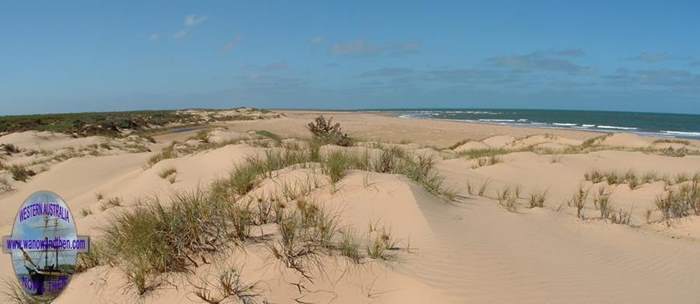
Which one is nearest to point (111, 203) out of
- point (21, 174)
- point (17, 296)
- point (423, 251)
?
point (17, 296)

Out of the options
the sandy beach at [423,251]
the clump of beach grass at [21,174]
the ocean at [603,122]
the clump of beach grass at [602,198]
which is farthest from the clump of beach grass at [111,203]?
the ocean at [603,122]

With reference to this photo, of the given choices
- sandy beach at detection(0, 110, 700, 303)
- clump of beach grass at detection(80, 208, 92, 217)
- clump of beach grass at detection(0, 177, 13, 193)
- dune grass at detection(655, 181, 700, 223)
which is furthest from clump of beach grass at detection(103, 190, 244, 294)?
clump of beach grass at detection(0, 177, 13, 193)

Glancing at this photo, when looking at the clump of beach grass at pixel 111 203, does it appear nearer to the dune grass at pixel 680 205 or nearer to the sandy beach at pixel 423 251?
the sandy beach at pixel 423 251

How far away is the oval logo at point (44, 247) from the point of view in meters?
3.97

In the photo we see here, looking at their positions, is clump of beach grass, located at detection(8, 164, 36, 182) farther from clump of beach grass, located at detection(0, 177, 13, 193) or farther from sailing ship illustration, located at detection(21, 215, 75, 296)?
sailing ship illustration, located at detection(21, 215, 75, 296)

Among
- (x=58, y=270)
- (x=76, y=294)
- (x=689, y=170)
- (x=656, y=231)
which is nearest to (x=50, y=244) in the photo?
(x=58, y=270)

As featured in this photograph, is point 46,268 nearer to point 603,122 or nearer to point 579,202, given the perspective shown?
point 579,202

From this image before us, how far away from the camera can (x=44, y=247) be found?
4066mm

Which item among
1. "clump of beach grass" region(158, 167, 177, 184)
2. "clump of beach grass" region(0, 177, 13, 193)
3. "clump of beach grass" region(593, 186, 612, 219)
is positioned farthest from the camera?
"clump of beach grass" region(0, 177, 13, 193)

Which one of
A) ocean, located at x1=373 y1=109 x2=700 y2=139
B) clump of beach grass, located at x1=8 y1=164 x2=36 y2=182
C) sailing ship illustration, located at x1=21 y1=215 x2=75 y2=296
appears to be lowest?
clump of beach grass, located at x1=8 y1=164 x2=36 y2=182

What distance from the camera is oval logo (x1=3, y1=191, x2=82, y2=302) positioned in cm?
397

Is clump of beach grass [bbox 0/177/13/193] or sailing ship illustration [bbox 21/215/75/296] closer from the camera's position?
sailing ship illustration [bbox 21/215/75/296]

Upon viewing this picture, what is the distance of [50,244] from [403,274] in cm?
289

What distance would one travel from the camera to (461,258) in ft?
12.6
